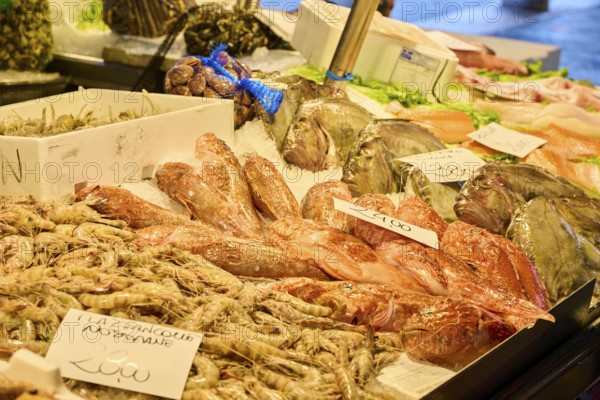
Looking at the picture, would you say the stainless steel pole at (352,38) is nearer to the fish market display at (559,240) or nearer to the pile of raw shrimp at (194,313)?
the fish market display at (559,240)

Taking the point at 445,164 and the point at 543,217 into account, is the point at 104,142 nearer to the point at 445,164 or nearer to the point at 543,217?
the point at 445,164

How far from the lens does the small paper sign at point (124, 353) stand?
61.5 inches

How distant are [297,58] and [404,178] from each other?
7.50 feet

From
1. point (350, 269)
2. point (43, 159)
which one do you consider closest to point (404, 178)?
point (350, 269)

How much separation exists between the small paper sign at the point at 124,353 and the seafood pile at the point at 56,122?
1224mm

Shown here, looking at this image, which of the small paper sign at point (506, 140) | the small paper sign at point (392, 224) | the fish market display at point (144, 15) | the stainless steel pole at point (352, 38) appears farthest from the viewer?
the fish market display at point (144, 15)

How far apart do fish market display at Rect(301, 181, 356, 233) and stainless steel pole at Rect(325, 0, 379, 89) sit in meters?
1.11

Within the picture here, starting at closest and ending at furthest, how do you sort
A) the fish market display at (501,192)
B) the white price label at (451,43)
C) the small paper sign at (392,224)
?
the small paper sign at (392,224)
the fish market display at (501,192)
the white price label at (451,43)

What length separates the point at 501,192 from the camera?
285 cm

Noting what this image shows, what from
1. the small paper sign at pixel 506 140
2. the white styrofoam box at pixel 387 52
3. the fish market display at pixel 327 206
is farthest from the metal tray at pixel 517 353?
the white styrofoam box at pixel 387 52

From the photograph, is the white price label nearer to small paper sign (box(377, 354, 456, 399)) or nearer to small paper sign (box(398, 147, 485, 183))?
small paper sign (box(398, 147, 485, 183))

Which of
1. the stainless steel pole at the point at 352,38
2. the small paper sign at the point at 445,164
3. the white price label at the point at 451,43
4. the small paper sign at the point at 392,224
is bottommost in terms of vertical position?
the white price label at the point at 451,43

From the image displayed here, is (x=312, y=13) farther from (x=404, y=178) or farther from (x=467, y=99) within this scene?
(x=404, y=178)

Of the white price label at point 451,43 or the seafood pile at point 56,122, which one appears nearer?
the seafood pile at point 56,122
